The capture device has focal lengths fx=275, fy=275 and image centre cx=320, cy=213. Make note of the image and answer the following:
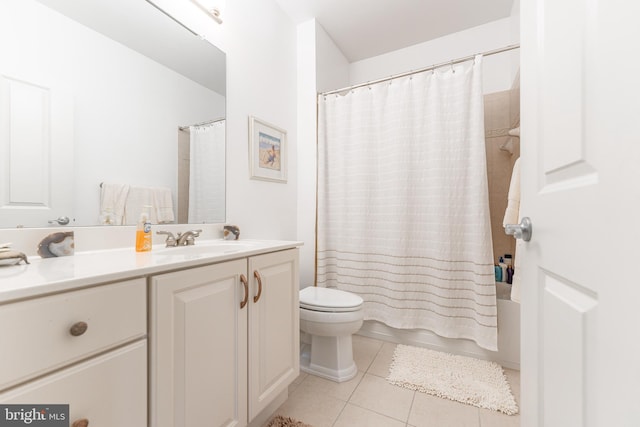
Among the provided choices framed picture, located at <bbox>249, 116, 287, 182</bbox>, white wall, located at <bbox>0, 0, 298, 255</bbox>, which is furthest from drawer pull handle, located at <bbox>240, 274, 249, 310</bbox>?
framed picture, located at <bbox>249, 116, 287, 182</bbox>

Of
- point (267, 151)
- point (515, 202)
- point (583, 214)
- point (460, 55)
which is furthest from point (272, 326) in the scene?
point (460, 55)

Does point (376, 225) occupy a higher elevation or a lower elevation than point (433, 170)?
lower

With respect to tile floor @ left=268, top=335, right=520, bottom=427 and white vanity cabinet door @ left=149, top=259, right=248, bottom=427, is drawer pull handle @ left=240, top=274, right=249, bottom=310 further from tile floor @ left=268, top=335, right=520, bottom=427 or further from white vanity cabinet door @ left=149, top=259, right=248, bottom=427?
tile floor @ left=268, top=335, right=520, bottom=427

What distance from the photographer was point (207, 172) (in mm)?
1528

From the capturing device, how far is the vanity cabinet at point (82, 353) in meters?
0.51

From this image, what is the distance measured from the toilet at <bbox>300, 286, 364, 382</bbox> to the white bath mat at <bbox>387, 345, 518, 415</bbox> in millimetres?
289

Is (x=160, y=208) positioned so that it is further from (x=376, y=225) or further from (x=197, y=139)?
(x=376, y=225)

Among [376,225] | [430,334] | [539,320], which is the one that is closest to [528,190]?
[539,320]

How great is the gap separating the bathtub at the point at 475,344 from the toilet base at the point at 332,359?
471 mm

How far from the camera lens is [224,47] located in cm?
164

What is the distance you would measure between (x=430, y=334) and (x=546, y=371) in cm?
148

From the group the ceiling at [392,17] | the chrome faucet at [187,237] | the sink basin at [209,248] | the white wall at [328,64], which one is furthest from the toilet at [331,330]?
the ceiling at [392,17]

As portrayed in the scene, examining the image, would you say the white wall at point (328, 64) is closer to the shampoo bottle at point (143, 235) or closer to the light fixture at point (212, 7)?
the light fixture at point (212, 7)

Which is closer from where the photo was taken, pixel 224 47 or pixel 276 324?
pixel 276 324
